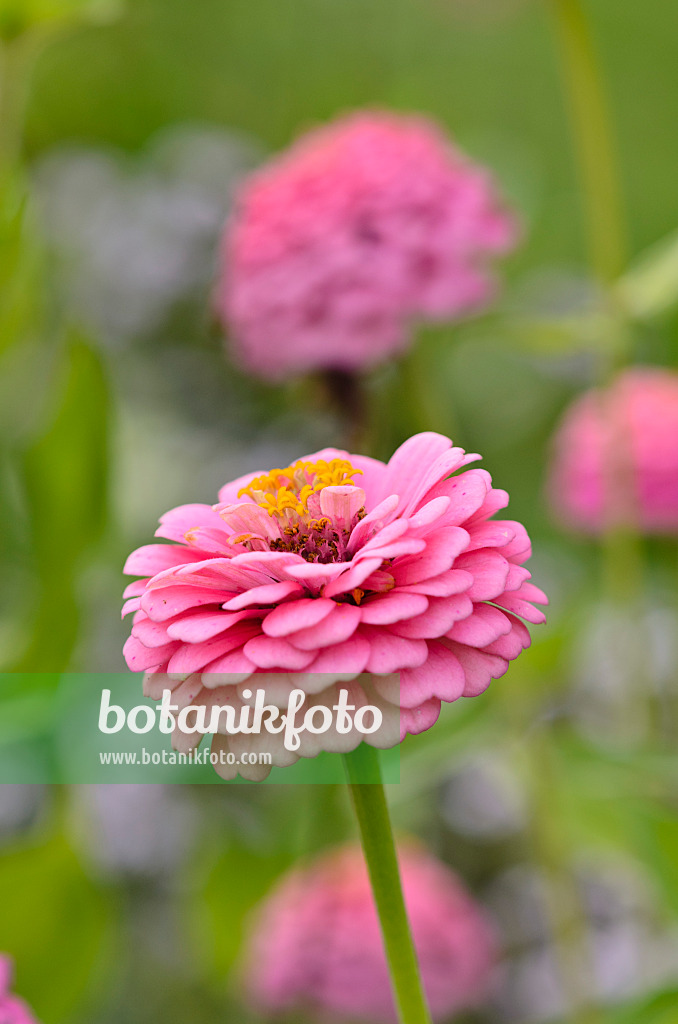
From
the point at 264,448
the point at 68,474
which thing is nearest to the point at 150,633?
the point at 68,474

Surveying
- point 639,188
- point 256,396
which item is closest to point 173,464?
point 256,396

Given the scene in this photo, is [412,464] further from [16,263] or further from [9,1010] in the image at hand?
[16,263]

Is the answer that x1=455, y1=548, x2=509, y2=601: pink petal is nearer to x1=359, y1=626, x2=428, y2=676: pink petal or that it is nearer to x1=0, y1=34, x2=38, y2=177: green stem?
x1=359, y1=626, x2=428, y2=676: pink petal

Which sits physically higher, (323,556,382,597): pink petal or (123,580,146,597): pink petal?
(123,580,146,597): pink petal

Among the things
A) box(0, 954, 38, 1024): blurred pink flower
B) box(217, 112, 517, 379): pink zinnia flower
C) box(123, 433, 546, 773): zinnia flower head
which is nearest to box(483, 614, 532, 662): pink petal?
box(123, 433, 546, 773): zinnia flower head

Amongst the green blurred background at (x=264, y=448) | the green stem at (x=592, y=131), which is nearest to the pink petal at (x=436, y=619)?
the green blurred background at (x=264, y=448)

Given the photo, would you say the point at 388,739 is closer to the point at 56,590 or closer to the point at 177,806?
the point at 56,590
